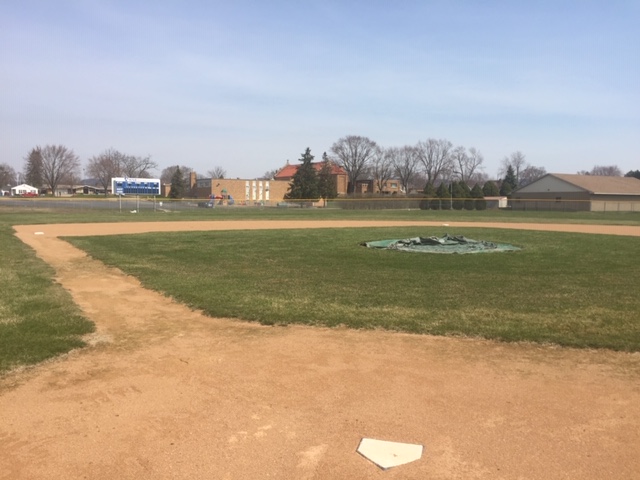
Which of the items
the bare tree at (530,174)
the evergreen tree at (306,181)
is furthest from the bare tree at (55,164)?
the bare tree at (530,174)

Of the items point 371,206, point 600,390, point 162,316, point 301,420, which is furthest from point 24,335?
point 371,206

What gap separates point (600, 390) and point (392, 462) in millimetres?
2456

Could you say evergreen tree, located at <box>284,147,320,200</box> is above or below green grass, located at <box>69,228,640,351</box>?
above

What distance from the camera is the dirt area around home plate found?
11.0 ft

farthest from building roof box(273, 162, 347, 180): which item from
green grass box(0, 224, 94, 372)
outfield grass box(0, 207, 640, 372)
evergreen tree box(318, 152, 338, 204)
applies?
green grass box(0, 224, 94, 372)

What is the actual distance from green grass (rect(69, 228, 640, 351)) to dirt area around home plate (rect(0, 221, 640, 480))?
0.87 m

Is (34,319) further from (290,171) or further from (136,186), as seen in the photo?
(290,171)

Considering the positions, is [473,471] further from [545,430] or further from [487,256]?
[487,256]

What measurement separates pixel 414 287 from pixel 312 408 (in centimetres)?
582

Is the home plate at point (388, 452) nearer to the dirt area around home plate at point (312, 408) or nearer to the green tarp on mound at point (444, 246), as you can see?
the dirt area around home plate at point (312, 408)

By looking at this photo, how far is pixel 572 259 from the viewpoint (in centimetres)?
1426

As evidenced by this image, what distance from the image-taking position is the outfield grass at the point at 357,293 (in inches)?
260

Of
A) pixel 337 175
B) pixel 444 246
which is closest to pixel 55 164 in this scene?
pixel 337 175

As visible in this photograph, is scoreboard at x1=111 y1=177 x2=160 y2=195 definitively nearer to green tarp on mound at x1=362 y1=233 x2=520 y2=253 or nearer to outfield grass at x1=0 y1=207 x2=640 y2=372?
outfield grass at x1=0 y1=207 x2=640 y2=372
